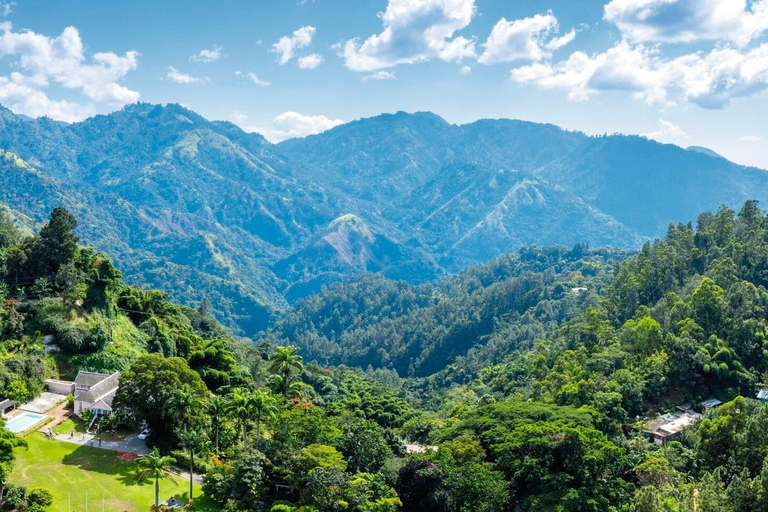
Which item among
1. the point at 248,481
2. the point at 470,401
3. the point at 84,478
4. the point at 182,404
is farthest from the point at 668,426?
the point at 84,478

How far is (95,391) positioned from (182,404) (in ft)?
34.0

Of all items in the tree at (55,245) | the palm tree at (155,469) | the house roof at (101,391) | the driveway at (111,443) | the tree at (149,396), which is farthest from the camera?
the tree at (55,245)

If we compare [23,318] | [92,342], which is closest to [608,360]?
[92,342]

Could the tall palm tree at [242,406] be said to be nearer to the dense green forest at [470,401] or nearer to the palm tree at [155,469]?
the dense green forest at [470,401]

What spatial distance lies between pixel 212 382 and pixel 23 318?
61.5 ft

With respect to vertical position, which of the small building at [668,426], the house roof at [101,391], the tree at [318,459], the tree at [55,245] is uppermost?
the tree at [55,245]

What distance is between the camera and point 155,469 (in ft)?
126

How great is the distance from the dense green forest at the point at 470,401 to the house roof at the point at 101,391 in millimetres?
3185

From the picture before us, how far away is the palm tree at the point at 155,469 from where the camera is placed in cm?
3809

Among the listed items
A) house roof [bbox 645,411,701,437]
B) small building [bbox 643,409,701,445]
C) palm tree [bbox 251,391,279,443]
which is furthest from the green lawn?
house roof [bbox 645,411,701,437]

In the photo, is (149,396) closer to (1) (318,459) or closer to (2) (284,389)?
(2) (284,389)

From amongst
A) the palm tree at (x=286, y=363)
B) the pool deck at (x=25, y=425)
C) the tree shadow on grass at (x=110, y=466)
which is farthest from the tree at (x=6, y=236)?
the palm tree at (x=286, y=363)

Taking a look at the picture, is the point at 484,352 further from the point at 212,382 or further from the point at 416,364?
the point at 212,382

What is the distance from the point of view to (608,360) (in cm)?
6850
